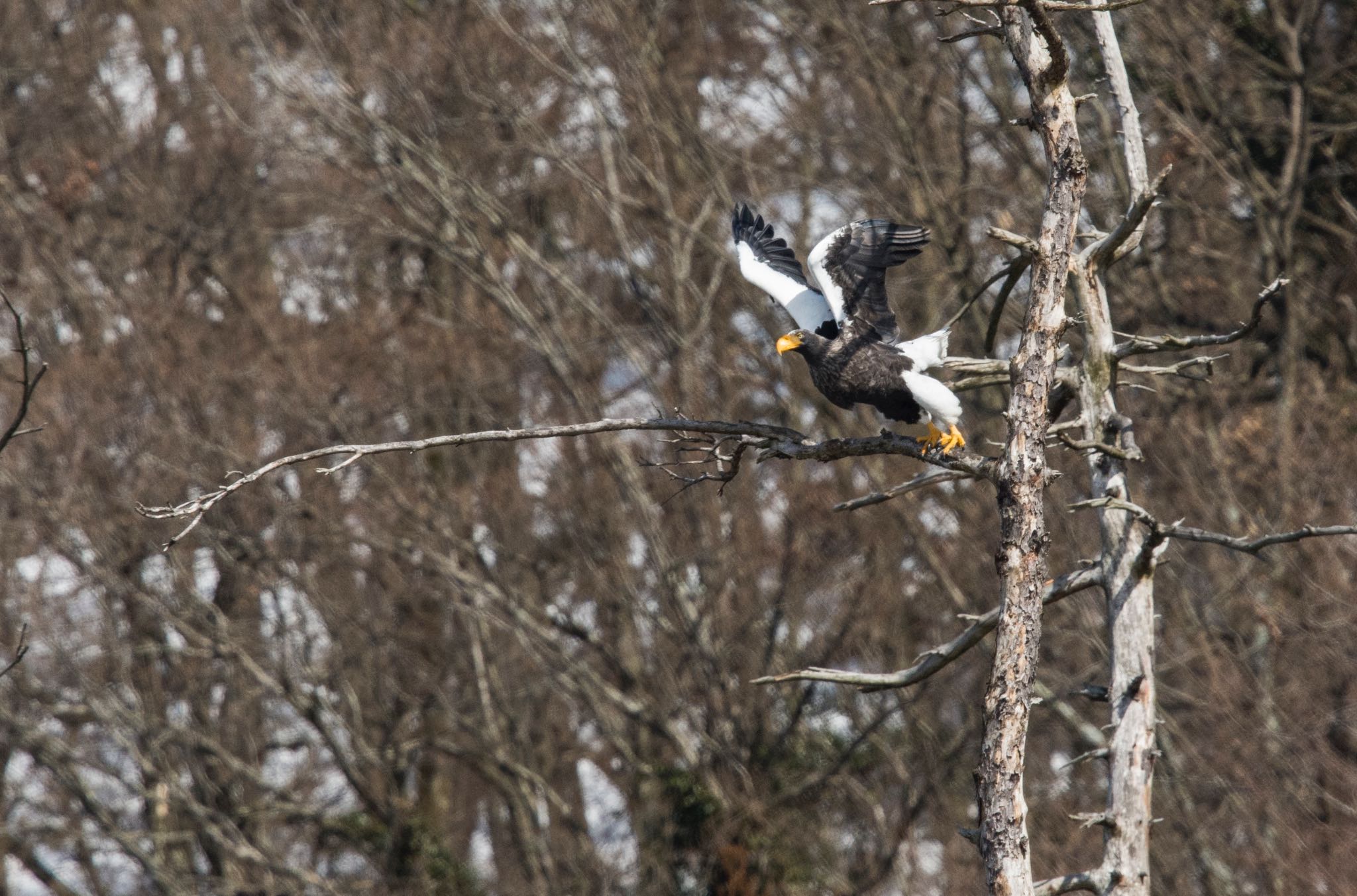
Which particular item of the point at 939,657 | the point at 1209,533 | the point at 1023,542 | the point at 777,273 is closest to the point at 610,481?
the point at 777,273

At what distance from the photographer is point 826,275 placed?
5594mm

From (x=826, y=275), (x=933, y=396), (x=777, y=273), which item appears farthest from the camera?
(x=777, y=273)

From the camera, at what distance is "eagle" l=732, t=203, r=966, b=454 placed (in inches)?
214

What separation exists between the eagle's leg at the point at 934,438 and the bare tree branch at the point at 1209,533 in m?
→ 0.68

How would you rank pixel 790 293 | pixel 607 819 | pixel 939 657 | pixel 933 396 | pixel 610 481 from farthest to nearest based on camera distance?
pixel 607 819 < pixel 610 481 < pixel 790 293 < pixel 933 396 < pixel 939 657

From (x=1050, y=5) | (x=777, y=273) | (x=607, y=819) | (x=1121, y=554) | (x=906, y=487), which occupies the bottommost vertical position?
(x=1121, y=554)

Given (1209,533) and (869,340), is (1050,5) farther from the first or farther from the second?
(869,340)

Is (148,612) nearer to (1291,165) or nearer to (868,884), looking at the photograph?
(868,884)

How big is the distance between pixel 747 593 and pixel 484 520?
385cm

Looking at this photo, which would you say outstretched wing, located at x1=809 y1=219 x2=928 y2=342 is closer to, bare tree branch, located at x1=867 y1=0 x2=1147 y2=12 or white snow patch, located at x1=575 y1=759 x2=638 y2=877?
bare tree branch, located at x1=867 y1=0 x2=1147 y2=12

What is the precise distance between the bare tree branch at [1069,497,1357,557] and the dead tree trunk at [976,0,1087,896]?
20.2 inches

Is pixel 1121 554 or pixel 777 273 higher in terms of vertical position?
pixel 777 273

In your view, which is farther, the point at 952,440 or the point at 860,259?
the point at 860,259

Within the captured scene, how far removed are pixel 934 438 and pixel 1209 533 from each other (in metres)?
1.27
